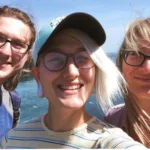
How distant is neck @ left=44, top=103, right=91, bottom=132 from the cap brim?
39cm

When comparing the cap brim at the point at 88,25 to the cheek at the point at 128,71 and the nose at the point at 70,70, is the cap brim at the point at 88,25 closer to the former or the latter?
the nose at the point at 70,70

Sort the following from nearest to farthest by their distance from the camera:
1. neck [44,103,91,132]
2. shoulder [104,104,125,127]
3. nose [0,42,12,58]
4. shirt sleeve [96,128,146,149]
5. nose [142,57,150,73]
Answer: shirt sleeve [96,128,146,149] < neck [44,103,91,132] < nose [142,57,150,73] < shoulder [104,104,125,127] < nose [0,42,12,58]

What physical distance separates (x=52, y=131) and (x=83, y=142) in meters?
0.20

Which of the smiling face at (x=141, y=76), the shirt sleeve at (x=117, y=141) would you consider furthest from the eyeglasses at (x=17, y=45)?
the shirt sleeve at (x=117, y=141)

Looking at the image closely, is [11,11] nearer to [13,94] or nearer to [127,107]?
[13,94]

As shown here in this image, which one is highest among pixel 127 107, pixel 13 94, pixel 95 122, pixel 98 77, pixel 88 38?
pixel 88 38

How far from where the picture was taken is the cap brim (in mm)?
1468

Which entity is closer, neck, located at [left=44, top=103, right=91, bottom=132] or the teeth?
the teeth

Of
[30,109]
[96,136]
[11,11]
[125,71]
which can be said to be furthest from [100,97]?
[30,109]

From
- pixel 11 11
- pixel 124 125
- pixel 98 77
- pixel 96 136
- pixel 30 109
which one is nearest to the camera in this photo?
pixel 96 136

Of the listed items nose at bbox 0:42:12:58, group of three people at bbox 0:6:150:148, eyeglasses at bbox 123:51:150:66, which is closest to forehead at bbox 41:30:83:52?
group of three people at bbox 0:6:150:148

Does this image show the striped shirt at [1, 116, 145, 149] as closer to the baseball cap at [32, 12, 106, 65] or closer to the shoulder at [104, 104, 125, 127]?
the baseball cap at [32, 12, 106, 65]

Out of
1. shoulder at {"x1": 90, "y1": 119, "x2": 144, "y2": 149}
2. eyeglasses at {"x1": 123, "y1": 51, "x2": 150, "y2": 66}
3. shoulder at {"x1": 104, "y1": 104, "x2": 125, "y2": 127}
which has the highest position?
eyeglasses at {"x1": 123, "y1": 51, "x2": 150, "y2": 66}

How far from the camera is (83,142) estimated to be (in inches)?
55.7
